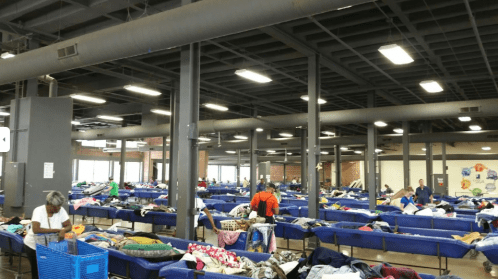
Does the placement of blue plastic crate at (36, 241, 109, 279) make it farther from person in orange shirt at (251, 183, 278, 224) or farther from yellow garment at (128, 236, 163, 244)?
person in orange shirt at (251, 183, 278, 224)

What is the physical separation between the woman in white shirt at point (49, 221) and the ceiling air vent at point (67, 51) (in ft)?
9.97

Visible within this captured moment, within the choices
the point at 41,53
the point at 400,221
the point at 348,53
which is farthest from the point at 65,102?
the point at 400,221

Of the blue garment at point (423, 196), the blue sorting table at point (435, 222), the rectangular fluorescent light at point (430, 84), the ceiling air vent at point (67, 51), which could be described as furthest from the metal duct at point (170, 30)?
the blue garment at point (423, 196)

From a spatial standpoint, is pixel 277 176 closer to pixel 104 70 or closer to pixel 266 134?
pixel 266 134

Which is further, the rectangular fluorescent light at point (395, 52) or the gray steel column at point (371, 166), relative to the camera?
the gray steel column at point (371, 166)

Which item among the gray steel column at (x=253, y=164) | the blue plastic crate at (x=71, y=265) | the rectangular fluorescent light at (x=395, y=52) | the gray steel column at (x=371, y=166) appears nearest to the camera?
the blue plastic crate at (x=71, y=265)

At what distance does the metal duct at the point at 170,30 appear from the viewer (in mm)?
4941

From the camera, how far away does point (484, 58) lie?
10.3m

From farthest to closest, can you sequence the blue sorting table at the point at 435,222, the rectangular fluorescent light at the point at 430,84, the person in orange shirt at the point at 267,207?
1. the rectangular fluorescent light at the point at 430,84
2. the blue sorting table at the point at 435,222
3. the person in orange shirt at the point at 267,207

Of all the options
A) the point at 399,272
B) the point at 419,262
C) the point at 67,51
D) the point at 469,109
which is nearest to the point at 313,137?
the point at 419,262

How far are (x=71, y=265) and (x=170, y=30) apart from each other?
138 inches

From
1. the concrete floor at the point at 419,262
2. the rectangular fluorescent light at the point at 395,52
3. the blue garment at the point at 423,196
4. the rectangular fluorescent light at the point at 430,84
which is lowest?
the concrete floor at the point at 419,262

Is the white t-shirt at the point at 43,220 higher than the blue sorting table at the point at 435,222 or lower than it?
higher

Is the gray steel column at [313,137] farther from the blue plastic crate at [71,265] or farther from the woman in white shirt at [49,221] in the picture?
the blue plastic crate at [71,265]
